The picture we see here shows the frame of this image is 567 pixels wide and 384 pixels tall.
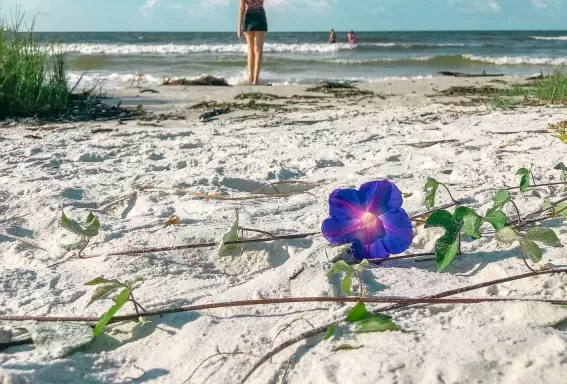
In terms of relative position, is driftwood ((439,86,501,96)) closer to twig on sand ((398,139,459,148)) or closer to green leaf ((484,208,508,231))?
twig on sand ((398,139,459,148))

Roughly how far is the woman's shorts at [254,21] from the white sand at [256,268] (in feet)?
14.6

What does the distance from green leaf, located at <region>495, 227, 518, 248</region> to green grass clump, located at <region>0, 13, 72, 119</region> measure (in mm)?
3689

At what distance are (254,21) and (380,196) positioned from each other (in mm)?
6423

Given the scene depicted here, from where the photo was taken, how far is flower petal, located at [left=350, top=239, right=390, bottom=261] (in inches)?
53.4

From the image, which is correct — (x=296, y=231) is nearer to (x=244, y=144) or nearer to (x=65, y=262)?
(x=65, y=262)

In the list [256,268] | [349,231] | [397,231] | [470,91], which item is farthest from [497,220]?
[470,91]

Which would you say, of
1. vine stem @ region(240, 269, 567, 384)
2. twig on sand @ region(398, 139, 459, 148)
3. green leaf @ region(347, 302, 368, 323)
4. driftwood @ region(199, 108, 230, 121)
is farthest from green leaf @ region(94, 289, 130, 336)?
driftwood @ region(199, 108, 230, 121)

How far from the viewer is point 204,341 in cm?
109

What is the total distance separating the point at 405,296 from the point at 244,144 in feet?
6.85

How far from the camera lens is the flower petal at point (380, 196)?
1337mm

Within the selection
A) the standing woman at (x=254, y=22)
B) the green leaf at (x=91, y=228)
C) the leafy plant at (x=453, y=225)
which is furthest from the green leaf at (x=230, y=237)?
the standing woman at (x=254, y=22)

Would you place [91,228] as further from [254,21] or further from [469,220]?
[254,21]

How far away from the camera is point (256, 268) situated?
1.49 m

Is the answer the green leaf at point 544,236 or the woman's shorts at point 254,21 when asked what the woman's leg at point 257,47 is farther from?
the green leaf at point 544,236
